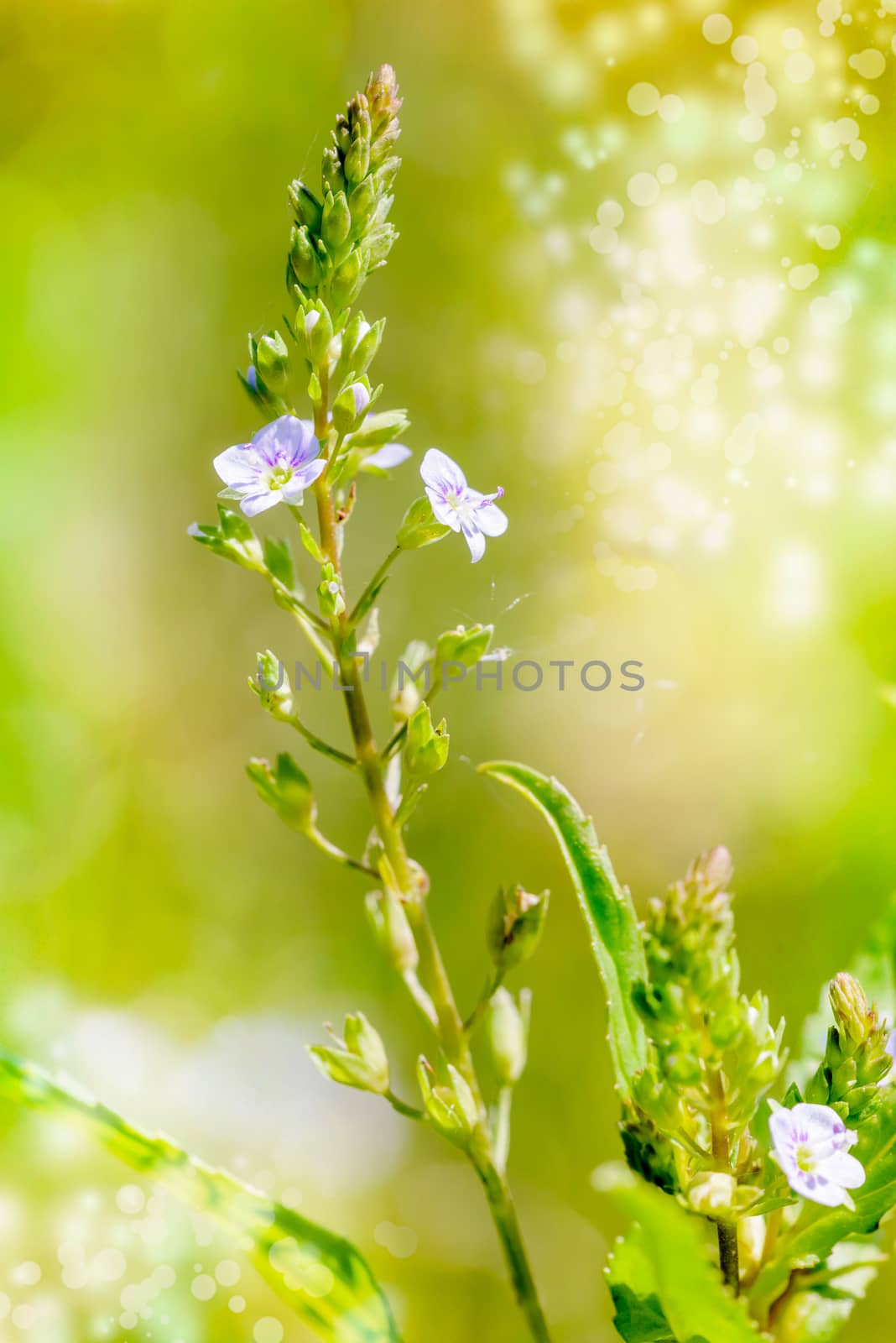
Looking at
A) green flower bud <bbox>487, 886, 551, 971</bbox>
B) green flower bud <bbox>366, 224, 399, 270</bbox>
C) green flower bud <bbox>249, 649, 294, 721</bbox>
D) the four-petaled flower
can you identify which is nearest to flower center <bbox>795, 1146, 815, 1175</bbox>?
the four-petaled flower

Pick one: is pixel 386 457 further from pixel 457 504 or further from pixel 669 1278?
pixel 669 1278

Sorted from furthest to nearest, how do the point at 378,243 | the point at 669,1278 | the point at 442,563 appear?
1. the point at 442,563
2. the point at 378,243
3. the point at 669,1278

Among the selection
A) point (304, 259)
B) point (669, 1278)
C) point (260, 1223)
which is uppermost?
point (304, 259)

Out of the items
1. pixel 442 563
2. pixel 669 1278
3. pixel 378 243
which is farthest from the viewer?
pixel 442 563

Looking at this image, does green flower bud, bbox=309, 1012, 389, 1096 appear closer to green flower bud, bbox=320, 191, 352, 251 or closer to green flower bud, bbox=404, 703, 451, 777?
green flower bud, bbox=404, 703, 451, 777

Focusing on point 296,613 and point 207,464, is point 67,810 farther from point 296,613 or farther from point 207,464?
point 296,613

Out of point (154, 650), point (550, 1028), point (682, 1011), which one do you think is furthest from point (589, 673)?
point (682, 1011)

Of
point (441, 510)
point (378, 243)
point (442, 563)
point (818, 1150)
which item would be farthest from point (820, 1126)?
point (442, 563)
